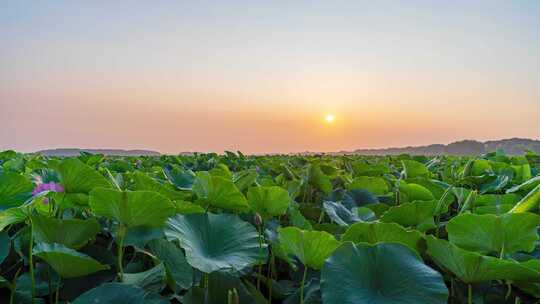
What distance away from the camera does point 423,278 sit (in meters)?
0.51

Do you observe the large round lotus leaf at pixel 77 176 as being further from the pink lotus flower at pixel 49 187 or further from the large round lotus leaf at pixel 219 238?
the large round lotus leaf at pixel 219 238

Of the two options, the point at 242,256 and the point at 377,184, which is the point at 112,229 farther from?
the point at 377,184

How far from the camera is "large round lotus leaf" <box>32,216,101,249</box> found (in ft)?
2.12

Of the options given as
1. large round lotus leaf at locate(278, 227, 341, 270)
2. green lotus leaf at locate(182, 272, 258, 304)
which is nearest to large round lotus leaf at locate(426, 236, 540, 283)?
large round lotus leaf at locate(278, 227, 341, 270)

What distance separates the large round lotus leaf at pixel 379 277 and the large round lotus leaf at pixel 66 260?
289 mm

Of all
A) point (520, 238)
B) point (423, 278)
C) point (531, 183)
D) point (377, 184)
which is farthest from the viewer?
point (377, 184)

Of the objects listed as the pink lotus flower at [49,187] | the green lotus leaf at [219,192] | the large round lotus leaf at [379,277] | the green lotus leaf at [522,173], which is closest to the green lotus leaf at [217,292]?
the large round lotus leaf at [379,277]

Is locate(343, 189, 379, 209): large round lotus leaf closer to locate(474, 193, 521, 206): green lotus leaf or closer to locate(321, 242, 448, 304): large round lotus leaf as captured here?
locate(474, 193, 521, 206): green lotus leaf

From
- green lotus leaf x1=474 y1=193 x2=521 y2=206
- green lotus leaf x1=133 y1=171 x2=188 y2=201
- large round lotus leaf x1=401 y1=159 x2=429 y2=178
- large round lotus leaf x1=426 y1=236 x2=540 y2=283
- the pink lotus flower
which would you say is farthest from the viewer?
large round lotus leaf x1=401 y1=159 x2=429 y2=178

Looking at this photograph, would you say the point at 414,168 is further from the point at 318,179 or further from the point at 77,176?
the point at 77,176

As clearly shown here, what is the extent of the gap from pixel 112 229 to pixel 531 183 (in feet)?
2.77

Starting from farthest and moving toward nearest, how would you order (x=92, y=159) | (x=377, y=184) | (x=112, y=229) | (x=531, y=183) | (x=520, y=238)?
(x=92, y=159), (x=377, y=184), (x=531, y=183), (x=112, y=229), (x=520, y=238)

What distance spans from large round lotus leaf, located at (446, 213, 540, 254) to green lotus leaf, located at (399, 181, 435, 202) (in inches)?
16.0

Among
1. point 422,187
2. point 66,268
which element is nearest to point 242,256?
point 66,268
